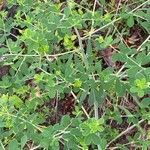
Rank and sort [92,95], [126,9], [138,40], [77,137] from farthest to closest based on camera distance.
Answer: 1. [138,40]
2. [126,9]
3. [92,95]
4. [77,137]

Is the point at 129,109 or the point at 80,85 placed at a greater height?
the point at 80,85

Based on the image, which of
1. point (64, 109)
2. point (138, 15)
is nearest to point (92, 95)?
point (138, 15)

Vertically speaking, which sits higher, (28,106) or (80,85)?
(80,85)

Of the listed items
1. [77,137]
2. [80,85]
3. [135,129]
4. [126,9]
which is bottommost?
[135,129]

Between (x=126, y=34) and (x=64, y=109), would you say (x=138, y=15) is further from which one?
(x=64, y=109)

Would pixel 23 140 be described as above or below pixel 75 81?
below

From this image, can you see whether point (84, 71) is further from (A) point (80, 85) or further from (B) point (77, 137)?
(B) point (77, 137)

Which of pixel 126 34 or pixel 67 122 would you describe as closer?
pixel 67 122

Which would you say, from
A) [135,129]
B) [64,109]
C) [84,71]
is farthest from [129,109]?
[84,71]

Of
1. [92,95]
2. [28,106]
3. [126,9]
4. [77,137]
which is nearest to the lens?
[77,137]
